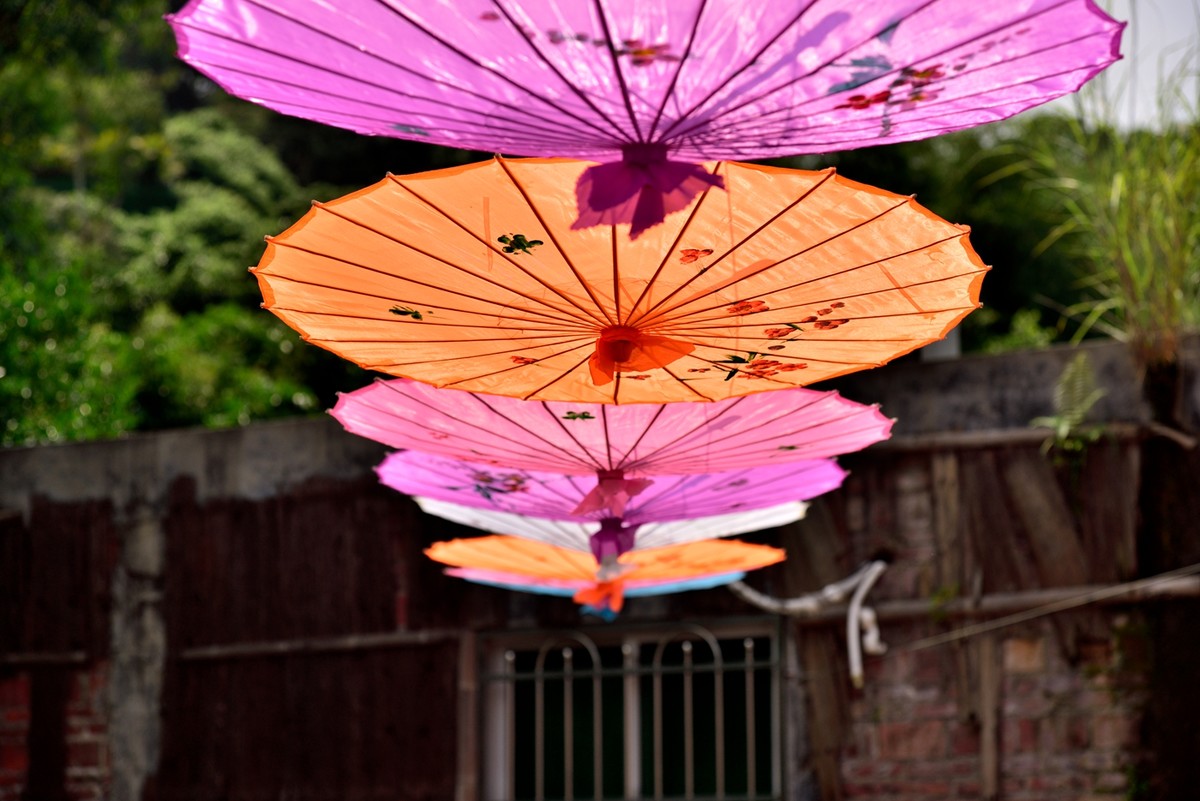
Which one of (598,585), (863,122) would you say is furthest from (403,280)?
(598,585)

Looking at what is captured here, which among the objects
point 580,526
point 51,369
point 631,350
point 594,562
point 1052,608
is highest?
point 51,369

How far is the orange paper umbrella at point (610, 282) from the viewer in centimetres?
292

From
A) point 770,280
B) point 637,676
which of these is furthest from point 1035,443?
point 770,280

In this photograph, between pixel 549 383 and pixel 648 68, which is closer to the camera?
pixel 648 68

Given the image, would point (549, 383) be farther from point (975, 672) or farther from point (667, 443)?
point (975, 672)

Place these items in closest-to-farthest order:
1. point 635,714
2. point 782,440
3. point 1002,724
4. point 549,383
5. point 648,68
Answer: point 648,68 < point 549,383 < point 782,440 < point 1002,724 < point 635,714

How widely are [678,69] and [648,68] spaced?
54 mm

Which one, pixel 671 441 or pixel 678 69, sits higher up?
pixel 678 69

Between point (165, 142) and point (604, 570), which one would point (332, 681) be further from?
point (165, 142)

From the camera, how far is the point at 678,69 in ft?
8.35

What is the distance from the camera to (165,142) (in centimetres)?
1852

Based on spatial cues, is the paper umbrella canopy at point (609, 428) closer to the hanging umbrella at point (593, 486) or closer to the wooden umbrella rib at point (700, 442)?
the wooden umbrella rib at point (700, 442)

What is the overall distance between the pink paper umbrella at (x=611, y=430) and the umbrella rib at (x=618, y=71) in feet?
4.29

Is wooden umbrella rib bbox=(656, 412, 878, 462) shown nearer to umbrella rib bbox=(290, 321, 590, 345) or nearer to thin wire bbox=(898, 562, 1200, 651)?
umbrella rib bbox=(290, 321, 590, 345)
